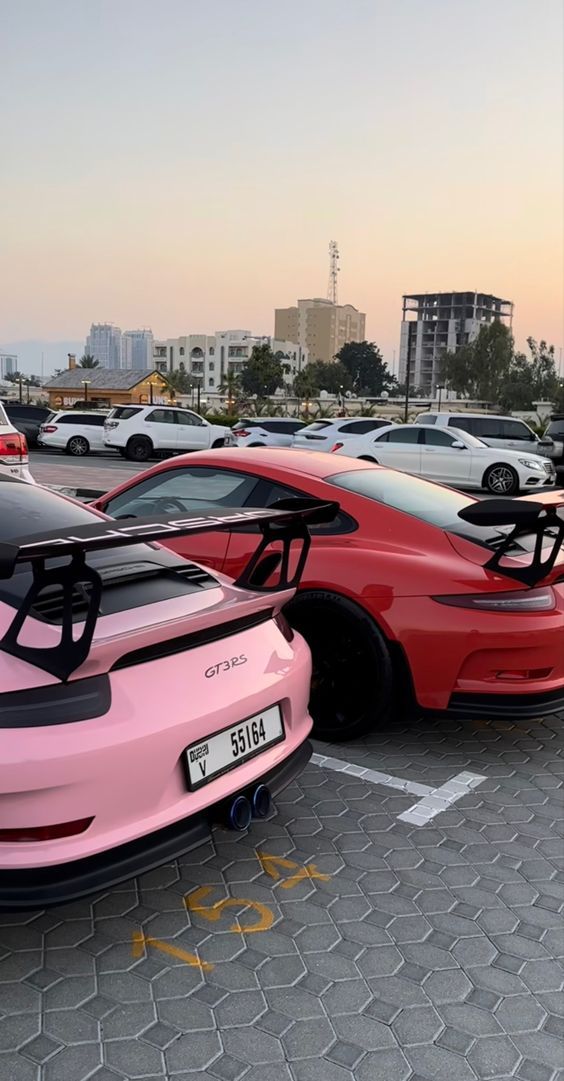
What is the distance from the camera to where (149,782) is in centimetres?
246

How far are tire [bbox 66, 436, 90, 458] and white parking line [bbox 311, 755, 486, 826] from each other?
25.8 meters

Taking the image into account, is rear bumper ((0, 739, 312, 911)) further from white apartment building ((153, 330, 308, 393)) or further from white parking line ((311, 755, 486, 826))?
white apartment building ((153, 330, 308, 393))

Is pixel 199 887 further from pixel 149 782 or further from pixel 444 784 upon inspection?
pixel 444 784

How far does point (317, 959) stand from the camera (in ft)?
8.82

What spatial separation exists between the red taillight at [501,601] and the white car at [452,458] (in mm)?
14574

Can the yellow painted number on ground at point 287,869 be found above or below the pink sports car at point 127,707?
below

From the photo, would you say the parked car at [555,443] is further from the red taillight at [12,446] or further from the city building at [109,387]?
the city building at [109,387]

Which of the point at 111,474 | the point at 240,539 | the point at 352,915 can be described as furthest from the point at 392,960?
the point at 111,474

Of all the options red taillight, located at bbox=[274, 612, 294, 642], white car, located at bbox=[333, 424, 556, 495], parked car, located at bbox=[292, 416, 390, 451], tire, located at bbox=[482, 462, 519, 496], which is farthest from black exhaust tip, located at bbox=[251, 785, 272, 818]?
parked car, located at bbox=[292, 416, 390, 451]

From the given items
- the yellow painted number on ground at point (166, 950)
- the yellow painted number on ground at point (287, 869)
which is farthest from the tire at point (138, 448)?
the yellow painted number on ground at point (166, 950)

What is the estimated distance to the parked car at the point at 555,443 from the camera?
2009cm

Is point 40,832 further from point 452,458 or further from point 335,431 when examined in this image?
point 335,431

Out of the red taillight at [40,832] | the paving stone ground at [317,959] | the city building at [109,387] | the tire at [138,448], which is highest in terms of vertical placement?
the city building at [109,387]

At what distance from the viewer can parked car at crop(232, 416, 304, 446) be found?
2542 cm
